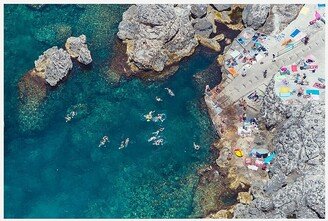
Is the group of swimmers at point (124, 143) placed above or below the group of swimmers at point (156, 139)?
below

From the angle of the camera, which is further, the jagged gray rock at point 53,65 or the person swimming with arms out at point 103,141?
the jagged gray rock at point 53,65

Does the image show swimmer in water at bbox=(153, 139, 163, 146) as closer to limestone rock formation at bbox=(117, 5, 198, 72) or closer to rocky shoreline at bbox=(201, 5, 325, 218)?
rocky shoreline at bbox=(201, 5, 325, 218)

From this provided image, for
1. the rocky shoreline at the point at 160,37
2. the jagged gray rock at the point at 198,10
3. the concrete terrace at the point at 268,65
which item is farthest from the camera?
the jagged gray rock at the point at 198,10

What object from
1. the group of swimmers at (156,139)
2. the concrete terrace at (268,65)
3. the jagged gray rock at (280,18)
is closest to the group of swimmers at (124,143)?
the group of swimmers at (156,139)

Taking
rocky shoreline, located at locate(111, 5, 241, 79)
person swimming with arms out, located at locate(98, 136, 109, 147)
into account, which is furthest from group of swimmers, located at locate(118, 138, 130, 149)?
rocky shoreline, located at locate(111, 5, 241, 79)

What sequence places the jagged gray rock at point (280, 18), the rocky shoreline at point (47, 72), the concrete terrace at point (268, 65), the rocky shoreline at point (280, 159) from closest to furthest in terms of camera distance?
the rocky shoreline at point (280, 159) → the concrete terrace at point (268, 65) → the rocky shoreline at point (47, 72) → the jagged gray rock at point (280, 18)

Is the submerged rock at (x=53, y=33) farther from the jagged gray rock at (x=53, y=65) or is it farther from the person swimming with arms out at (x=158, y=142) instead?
the person swimming with arms out at (x=158, y=142)

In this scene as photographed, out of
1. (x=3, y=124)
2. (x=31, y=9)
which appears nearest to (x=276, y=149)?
(x=3, y=124)
